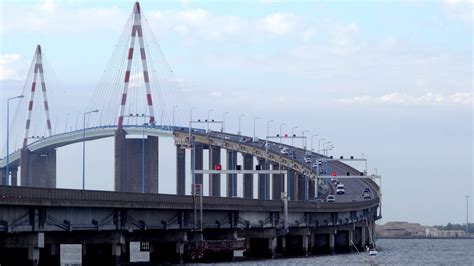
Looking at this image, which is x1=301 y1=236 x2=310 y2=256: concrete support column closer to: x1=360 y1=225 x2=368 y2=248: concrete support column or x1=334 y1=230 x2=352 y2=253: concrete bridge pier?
x1=334 y1=230 x2=352 y2=253: concrete bridge pier

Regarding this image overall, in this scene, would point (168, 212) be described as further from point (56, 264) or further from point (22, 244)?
point (22, 244)

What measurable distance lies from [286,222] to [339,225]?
26473 millimetres

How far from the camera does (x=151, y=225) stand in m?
98.2

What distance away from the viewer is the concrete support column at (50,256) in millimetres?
88812

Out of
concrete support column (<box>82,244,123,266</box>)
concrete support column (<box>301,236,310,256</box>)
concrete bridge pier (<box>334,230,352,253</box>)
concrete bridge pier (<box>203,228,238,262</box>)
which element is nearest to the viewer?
concrete support column (<box>82,244,123,266</box>)

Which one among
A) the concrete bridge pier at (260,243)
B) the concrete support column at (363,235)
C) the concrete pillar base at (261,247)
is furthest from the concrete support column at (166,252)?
the concrete support column at (363,235)

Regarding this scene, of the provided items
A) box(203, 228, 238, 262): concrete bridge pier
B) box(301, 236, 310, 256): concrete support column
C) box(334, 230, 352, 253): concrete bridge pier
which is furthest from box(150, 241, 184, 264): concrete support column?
box(334, 230, 352, 253): concrete bridge pier

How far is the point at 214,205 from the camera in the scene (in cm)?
10962

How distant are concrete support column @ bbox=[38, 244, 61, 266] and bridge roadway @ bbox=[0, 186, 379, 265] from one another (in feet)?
0.22

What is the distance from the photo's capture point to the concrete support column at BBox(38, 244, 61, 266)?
88.8m

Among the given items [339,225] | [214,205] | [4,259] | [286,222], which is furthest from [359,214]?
[4,259]

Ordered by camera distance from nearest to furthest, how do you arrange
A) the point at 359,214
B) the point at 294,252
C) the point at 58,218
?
the point at 58,218, the point at 294,252, the point at 359,214

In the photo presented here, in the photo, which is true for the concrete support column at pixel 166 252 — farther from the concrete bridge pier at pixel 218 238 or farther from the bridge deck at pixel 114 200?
the concrete bridge pier at pixel 218 238

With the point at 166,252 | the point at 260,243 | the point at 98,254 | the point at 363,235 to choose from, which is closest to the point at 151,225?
the point at 98,254
